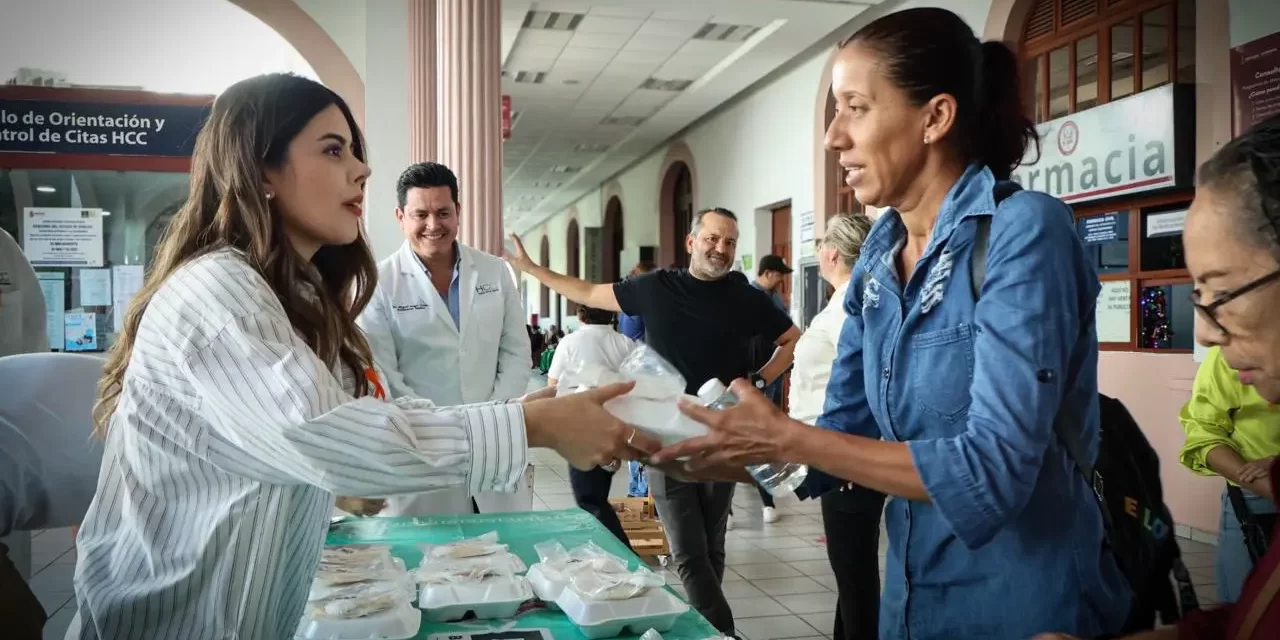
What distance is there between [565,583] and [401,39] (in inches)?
216

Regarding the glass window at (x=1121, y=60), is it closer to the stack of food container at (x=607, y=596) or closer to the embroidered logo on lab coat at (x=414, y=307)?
the embroidered logo on lab coat at (x=414, y=307)

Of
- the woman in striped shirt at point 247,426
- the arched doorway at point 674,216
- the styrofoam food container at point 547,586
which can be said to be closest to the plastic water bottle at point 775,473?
the woman in striped shirt at point 247,426

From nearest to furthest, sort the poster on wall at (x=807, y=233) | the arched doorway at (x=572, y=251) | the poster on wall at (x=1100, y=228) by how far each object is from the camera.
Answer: the poster on wall at (x=1100, y=228) < the poster on wall at (x=807, y=233) < the arched doorway at (x=572, y=251)

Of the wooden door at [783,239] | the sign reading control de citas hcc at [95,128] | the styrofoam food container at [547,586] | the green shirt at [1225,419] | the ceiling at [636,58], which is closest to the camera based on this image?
the styrofoam food container at [547,586]

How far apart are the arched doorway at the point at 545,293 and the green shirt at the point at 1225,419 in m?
22.4

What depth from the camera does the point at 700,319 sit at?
12.1 feet

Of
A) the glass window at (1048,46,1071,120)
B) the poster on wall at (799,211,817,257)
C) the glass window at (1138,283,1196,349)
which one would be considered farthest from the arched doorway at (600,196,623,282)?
the glass window at (1138,283,1196,349)

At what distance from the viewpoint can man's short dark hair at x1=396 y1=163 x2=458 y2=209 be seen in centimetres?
326

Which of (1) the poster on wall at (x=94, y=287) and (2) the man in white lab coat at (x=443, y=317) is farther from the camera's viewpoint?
(1) the poster on wall at (x=94, y=287)

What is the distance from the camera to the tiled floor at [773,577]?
3916mm

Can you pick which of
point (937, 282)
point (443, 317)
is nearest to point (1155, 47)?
point (443, 317)

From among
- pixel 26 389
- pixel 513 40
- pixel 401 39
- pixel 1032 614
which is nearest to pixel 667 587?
pixel 1032 614

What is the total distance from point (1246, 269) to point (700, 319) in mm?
2724

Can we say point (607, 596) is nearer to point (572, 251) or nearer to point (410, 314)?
point (410, 314)
